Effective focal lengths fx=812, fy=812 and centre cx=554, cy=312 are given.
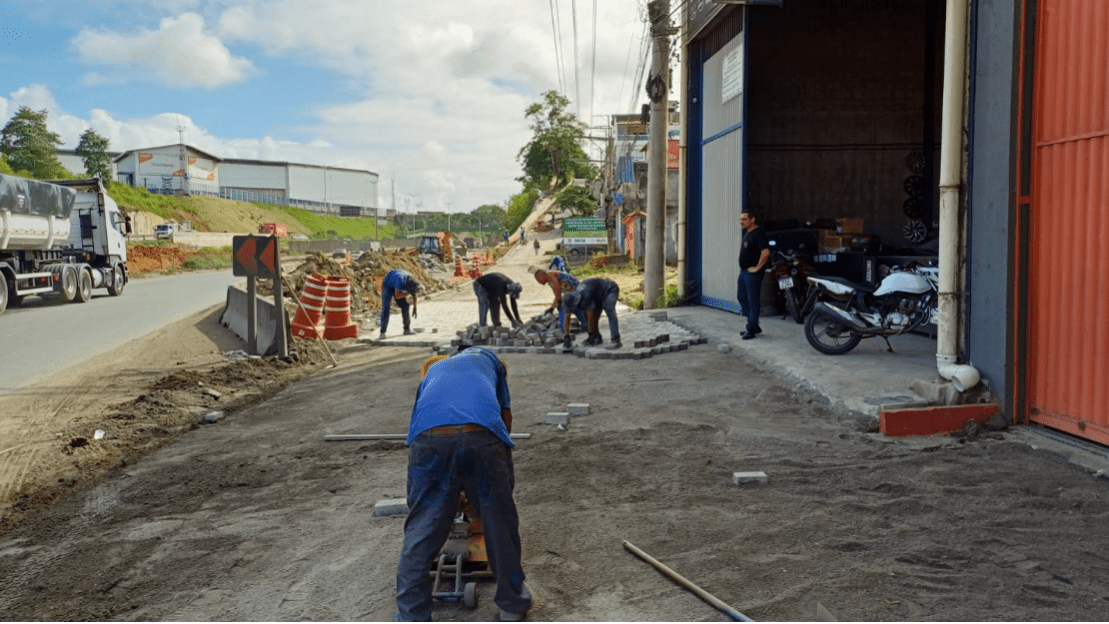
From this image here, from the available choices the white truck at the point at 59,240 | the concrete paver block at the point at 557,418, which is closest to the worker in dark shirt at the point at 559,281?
the concrete paver block at the point at 557,418

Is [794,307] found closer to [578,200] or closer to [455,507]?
[455,507]

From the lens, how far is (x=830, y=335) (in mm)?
9891

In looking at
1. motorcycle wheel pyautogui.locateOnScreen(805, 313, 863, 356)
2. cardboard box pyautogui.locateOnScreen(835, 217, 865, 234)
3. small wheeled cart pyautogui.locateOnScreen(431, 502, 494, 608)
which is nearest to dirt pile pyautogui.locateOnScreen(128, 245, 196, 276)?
cardboard box pyautogui.locateOnScreen(835, 217, 865, 234)

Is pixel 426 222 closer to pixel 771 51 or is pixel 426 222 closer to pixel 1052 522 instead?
pixel 771 51

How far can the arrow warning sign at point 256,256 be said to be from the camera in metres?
11.2

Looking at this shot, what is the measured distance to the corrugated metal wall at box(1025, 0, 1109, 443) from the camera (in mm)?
5941

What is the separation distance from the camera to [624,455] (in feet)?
21.2

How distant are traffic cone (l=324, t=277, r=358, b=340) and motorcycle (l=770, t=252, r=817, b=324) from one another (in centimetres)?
782

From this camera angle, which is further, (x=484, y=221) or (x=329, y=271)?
(x=484, y=221)

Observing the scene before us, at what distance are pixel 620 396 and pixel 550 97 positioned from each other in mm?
68024

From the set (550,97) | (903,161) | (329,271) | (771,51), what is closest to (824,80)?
(771,51)

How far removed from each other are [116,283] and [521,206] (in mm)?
62329

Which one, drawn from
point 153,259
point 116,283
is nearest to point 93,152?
point 153,259

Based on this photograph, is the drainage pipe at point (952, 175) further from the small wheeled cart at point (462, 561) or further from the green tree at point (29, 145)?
the green tree at point (29, 145)
